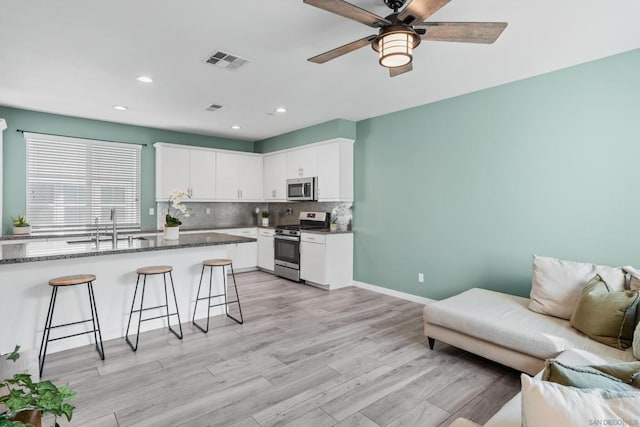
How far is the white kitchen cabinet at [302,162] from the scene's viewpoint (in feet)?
18.7

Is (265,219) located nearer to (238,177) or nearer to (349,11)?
(238,177)

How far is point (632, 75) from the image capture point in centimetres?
291

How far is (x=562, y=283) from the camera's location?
2787 millimetres

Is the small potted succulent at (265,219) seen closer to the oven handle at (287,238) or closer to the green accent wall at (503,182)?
the oven handle at (287,238)

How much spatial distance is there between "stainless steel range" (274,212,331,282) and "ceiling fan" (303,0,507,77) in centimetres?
374

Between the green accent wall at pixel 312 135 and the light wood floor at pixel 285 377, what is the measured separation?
2.95 meters

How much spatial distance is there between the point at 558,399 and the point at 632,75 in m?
3.39

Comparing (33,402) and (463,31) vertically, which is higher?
(463,31)

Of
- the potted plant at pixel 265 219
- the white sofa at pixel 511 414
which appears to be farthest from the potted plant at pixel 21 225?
the white sofa at pixel 511 414

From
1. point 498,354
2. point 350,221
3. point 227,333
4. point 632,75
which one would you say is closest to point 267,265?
point 350,221

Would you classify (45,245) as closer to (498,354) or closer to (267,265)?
(267,265)

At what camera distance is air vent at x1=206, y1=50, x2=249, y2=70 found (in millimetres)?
3027

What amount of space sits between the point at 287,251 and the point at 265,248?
2.53ft

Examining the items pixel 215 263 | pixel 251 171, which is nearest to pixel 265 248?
pixel 251 171
